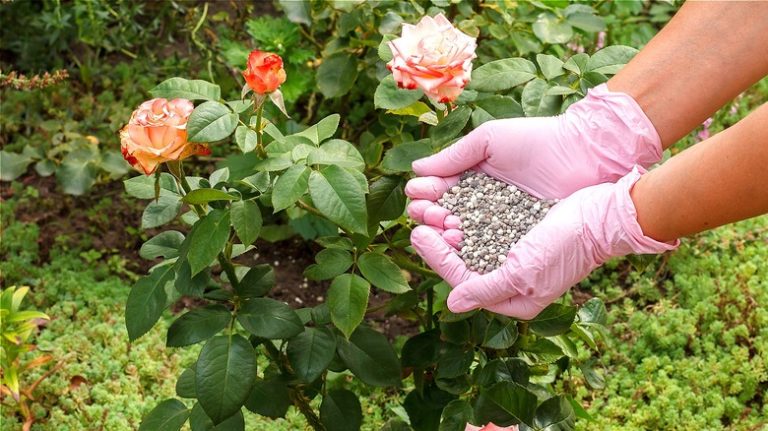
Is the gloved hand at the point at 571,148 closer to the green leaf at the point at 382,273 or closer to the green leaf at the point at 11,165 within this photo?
the green leaf at the point at 382,273

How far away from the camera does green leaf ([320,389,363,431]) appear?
6.13 ft

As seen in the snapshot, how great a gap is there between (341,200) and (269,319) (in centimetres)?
30

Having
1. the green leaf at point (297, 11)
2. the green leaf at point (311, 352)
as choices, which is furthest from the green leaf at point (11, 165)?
the green leaf at point (311, 352)

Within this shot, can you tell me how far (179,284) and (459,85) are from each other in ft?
2.01

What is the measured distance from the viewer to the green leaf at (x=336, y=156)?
4.91 feet

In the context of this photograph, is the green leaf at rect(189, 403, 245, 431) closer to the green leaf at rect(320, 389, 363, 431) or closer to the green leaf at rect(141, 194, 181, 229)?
the green leaf at rect(320, 389, 363, 431)

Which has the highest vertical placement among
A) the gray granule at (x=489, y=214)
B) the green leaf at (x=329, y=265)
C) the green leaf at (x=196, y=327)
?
the gray granule at (x=489, y=214)

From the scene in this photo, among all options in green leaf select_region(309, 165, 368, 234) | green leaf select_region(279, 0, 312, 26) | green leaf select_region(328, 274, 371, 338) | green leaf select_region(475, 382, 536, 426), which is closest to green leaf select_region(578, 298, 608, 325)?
green leaf select_region(475, 382, 536, 426)

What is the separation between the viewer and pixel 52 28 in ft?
10.7

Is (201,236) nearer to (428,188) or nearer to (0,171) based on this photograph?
(428,188)

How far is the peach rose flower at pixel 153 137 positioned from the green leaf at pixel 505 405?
0.73m

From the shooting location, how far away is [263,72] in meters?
1.46

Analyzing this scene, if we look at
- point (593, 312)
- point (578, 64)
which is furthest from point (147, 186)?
point (593, 312)

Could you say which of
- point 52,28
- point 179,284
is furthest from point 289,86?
point 179,284
